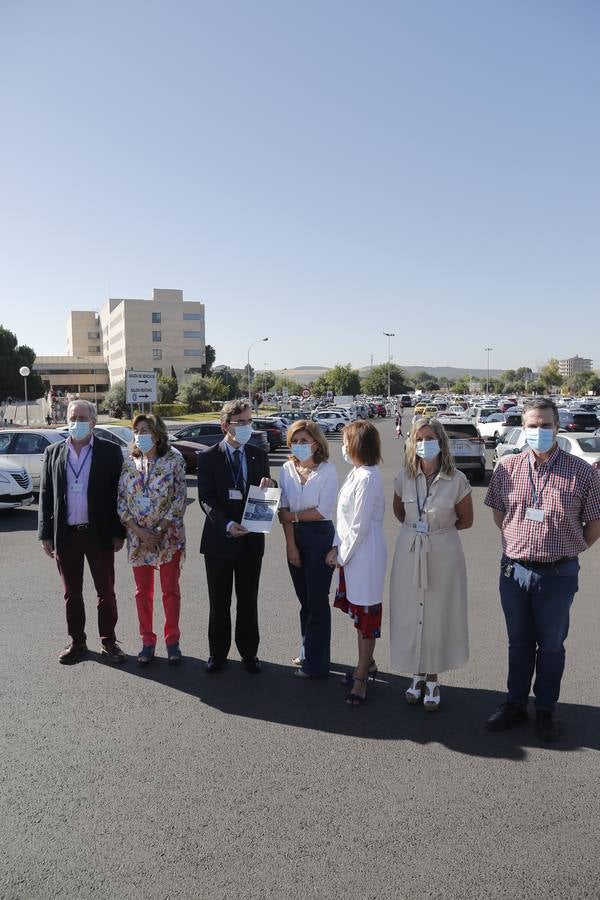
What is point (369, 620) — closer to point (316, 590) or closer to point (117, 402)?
point (316, 590)

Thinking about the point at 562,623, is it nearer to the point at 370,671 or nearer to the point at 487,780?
the point at 487,780

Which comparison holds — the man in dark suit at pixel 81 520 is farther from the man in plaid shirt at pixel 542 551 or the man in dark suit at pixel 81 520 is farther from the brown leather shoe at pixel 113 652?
the man in plaid shirt at pixel 542 551

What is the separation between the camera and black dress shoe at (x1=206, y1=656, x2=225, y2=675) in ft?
17.1

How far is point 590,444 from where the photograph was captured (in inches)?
570

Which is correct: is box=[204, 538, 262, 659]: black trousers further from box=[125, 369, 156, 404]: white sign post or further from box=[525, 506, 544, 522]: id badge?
box=[125, 369, 156, 404]: white sign post

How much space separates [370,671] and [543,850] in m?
2.08

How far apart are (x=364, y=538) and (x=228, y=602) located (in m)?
1.32

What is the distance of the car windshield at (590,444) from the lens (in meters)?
14.2

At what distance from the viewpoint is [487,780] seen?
3707 mm

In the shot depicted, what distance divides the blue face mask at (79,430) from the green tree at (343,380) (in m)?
123

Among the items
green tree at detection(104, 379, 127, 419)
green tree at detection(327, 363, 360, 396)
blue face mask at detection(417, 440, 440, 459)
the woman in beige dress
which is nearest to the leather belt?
the woman in beige dress

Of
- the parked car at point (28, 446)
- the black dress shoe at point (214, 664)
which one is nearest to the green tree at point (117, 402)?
the parked car at point (28, 446)

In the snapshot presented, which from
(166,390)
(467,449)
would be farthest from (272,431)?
(166,390)

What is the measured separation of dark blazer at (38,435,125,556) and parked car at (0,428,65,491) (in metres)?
9.31
